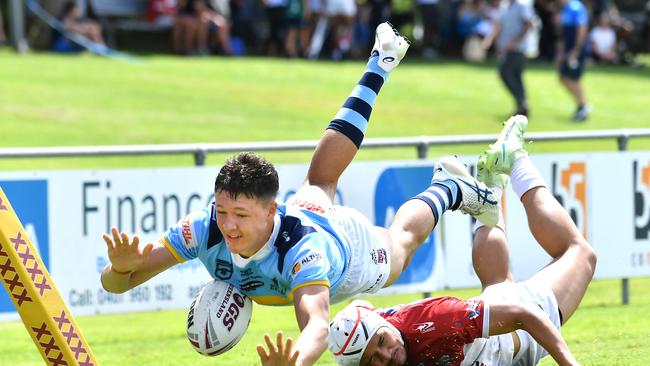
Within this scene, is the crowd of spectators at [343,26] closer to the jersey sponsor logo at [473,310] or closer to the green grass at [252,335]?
the green grass at [252,335]

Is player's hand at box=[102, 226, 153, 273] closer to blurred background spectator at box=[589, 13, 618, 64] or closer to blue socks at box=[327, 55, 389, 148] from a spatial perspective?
blue socks at box=[327, 55, 389, 148]

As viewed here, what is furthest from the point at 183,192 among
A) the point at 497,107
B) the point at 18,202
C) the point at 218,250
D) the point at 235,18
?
the point at 235,18

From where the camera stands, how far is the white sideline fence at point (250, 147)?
32.5ft

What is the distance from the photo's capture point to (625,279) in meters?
11.5

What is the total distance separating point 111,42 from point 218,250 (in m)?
22.1

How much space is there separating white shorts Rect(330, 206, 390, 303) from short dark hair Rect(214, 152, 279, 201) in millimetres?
801

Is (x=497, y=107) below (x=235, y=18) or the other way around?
below

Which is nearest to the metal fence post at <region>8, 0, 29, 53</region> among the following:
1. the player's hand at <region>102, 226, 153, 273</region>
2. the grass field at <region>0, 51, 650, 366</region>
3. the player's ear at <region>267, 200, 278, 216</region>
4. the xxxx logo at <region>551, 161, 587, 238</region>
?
the grass field at <region>0, 51, 650, 366</region>

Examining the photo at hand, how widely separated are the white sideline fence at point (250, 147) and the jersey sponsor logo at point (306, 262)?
347 cm

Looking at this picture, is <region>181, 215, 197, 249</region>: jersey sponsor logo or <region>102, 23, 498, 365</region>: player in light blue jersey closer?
<region>102, 23, 498, 365</region>: player in light blue jersey

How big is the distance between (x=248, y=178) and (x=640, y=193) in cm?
594

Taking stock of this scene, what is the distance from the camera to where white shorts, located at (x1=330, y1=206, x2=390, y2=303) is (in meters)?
7.49

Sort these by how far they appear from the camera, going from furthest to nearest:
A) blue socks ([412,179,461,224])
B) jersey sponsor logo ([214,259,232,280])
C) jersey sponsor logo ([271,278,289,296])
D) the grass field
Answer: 1. the grass field
2. blue socks ([412,179,461,224])
3. jersey sponsor logo ([214,259,232,280])
4. jersey sponsor logo ([271,278,289,296])

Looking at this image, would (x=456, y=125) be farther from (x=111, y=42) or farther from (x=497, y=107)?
(x=111, y=42)
